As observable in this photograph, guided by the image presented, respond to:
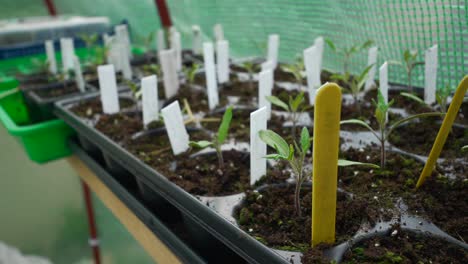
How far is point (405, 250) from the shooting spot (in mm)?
507

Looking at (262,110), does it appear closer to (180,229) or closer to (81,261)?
(180,229)

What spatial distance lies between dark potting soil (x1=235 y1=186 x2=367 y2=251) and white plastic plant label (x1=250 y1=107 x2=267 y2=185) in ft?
0.12

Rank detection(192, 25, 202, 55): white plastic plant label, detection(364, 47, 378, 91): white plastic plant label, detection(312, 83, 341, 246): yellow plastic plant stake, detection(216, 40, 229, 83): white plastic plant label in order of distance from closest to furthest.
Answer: detection(312, 83, 341, 246): yellow plastic plant stake < detection(364, 47, 378, 91): white plastic plant label < detection(216, 40, 229, 83): white plastic plant label < detection(192, 25, 202, 55): white plastic plant label

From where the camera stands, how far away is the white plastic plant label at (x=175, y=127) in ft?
2.56

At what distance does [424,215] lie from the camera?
0.58 m

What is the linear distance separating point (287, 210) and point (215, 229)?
113mm

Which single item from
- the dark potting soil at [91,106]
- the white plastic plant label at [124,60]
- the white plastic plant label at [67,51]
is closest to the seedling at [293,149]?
the dark potting soil at [91,106]

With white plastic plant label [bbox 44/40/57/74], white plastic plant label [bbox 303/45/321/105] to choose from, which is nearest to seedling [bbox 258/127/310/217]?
white plastic plant label [bbox 303/45/321/105]

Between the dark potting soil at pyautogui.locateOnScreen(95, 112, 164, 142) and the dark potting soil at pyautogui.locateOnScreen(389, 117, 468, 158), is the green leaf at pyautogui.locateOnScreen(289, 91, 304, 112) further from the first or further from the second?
the dark potting soil at pyautogui.locateOnScreen(95, 112, 164, 142)

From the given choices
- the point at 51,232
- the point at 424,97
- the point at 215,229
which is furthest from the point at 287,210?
the point at 51,232

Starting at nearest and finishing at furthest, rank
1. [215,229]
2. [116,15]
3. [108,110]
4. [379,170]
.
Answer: [215,229] < [379,170] < [108,110] < [116,15]

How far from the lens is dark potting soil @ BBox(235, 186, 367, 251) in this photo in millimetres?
535

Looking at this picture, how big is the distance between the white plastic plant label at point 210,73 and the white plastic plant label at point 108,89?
248mm

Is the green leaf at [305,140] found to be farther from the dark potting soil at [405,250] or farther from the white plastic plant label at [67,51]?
the white plastic plant label at [67,51]
